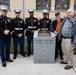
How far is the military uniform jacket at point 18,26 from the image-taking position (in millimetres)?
7120

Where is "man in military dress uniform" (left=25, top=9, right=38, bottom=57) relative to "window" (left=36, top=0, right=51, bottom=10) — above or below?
below

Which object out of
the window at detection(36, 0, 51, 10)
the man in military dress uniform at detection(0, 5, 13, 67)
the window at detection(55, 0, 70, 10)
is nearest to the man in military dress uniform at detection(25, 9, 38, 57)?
the man in military dress uniform at detection(0, 5, 13, 67)

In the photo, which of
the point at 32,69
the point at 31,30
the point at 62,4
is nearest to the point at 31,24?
the point at 31,30

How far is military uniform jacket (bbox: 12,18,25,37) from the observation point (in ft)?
23.4

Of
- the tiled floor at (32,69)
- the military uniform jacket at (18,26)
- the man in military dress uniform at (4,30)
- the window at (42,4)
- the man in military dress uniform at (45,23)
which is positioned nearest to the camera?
the tiled floor at (32,69)

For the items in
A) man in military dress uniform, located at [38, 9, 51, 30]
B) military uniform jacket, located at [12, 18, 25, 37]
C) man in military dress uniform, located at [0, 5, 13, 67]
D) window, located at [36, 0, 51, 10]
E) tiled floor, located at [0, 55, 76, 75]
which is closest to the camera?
tiled floor, located at [0, 55, 76, 75]

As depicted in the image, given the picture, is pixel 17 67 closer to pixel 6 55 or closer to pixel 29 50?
pixel 6 55

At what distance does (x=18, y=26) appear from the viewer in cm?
717

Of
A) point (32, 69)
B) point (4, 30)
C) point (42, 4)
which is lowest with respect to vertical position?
point (32, 69)

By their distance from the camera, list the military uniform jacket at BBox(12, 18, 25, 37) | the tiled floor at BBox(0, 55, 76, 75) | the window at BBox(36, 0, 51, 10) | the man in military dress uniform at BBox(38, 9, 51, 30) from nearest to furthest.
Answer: the tiled floor at BBox(0, 55, 76, 75)
the military uniform jacket at BBox(12, 18, 25, 37)
the man in military dress uniform at BBox(38, 9, 51, 30)
the window at BBox(36, 0, 51, 10)

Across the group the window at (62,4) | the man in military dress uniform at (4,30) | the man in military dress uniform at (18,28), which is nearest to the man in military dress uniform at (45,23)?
the man in military dress uniform at (18,28)

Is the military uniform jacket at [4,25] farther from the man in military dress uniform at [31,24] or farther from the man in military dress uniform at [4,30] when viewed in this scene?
the man in military dress uniform at [31,24]

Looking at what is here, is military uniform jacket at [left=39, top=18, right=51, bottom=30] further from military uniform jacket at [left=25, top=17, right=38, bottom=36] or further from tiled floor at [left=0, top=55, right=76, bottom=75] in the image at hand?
tiled floor at [left=0, top=55, right=76, bottom=75]

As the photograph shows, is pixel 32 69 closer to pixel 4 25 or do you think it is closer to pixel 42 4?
pixel 4 25
